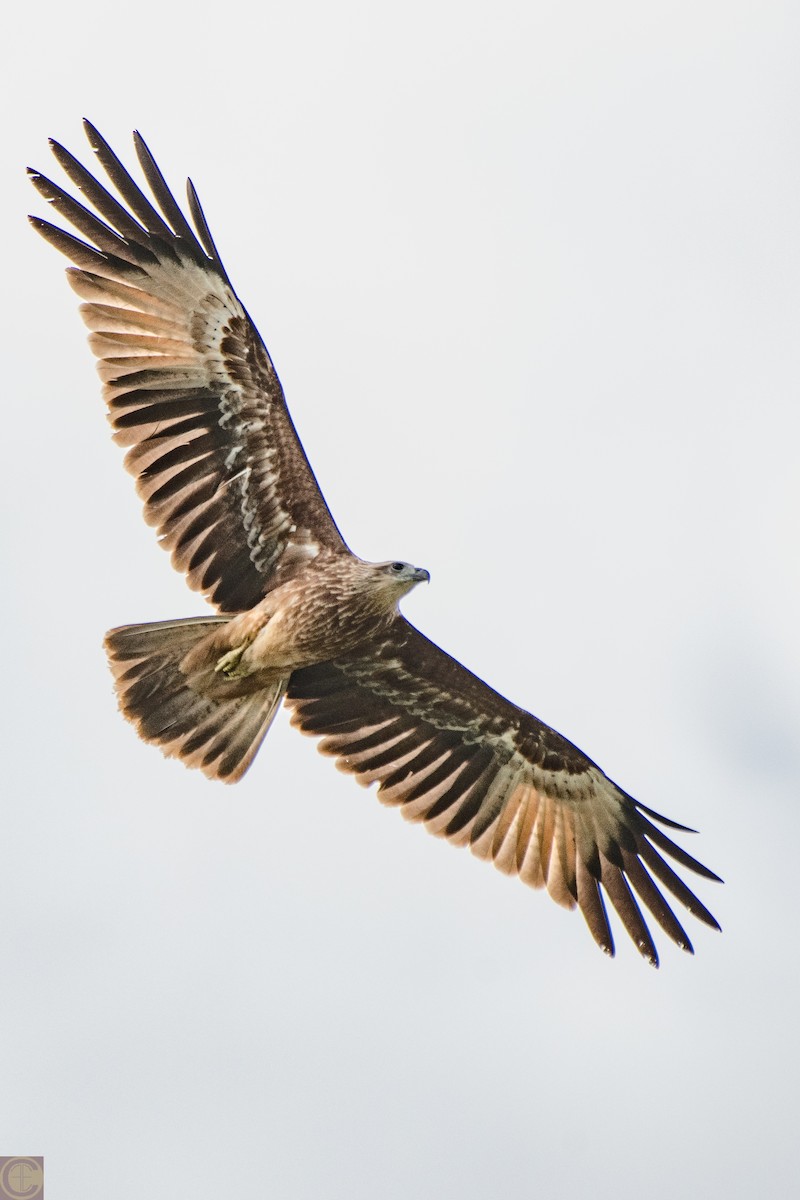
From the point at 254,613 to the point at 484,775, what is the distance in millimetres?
2056

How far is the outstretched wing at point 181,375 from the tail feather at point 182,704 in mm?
394

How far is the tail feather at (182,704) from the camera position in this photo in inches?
469

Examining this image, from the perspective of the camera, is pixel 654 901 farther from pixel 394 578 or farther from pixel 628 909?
pixel 394 578

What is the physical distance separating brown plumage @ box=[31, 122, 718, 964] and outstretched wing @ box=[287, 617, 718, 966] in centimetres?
1

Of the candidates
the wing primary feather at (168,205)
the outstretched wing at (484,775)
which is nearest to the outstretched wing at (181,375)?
the wing primary feather at (168,205)

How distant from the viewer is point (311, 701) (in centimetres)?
1279

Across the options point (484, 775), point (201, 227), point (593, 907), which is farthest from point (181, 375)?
point (593, 907)

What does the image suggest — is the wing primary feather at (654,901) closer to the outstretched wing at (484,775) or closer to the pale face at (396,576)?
the outstretched wing at (484,775)

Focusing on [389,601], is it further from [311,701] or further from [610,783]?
[610,783]

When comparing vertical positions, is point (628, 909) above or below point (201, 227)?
below

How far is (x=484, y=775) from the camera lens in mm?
13062

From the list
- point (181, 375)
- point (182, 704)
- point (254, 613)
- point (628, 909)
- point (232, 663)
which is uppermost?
point (181, 375)

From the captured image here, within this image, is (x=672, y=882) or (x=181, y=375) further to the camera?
(x=672, y=882)

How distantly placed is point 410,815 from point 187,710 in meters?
1.67
